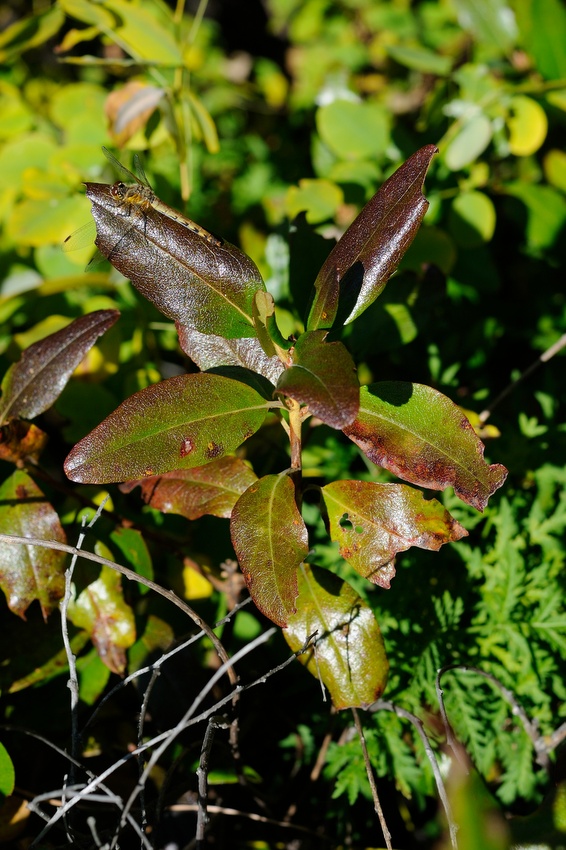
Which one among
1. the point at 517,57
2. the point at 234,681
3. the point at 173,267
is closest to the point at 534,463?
the point at 234,681

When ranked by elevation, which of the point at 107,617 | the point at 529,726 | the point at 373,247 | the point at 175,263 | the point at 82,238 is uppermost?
the point at 373,247

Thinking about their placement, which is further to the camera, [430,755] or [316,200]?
[316,200]

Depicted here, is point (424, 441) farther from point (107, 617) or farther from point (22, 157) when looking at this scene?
point (22, 157)

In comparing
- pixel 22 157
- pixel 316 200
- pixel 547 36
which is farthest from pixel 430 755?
pixel 547 36

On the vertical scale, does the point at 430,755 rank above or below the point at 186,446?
below

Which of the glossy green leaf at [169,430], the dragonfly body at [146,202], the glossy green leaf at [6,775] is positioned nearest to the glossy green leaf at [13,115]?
the dragonfly body at [146,202]

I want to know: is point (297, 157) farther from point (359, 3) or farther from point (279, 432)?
point (279, 432)
